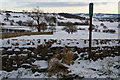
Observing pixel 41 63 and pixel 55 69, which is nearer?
pixel 55 69

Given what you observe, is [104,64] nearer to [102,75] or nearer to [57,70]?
[102,75]

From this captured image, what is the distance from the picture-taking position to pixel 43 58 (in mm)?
Result: 7695

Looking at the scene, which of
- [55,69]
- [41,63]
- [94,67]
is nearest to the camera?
[55,69]

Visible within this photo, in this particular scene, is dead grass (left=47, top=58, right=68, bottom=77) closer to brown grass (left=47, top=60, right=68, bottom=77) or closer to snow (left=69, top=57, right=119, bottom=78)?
brown grass (left=47, top=60, right=68, bottom=77)

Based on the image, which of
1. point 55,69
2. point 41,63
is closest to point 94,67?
point 55,69

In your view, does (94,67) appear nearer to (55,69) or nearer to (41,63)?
(55,69)

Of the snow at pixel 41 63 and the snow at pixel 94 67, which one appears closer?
the snow at pixel 94 67

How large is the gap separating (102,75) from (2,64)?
4.37 metres

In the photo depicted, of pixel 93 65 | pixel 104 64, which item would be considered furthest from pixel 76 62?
pixel 104 64

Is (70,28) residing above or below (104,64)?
above

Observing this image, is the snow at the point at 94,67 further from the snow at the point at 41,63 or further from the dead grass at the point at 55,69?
the snow at the point at 41,63

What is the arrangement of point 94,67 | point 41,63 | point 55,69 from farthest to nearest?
point 41,63 < point 94,67 < point 55,69

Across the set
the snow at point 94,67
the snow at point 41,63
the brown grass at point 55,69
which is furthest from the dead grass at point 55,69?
the snow at point 41,63

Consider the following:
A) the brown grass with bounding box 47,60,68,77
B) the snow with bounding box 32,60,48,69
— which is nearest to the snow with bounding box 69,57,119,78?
the brown grass with bounding box 47,60,68,77
